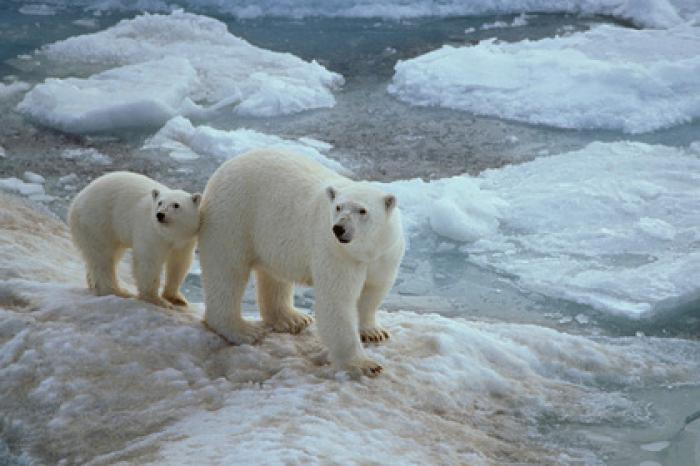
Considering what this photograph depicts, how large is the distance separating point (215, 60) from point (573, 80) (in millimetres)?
5145

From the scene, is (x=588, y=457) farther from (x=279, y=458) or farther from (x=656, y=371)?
(x=279, y=458)

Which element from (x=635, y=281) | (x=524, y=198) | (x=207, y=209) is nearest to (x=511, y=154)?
(x=524, y=198)

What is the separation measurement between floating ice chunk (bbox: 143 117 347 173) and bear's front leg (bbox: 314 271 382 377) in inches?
202

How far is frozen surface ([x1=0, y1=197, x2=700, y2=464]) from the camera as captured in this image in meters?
4.23

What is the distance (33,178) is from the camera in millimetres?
9125

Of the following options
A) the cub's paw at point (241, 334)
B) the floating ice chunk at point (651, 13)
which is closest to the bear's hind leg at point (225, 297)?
the cub's paw at point (241, 334)

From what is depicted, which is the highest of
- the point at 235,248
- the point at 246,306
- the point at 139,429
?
the point at 235,248

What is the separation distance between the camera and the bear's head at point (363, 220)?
418cm

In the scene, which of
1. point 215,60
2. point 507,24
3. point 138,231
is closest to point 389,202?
point 138,231

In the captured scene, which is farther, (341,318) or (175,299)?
(175,299)

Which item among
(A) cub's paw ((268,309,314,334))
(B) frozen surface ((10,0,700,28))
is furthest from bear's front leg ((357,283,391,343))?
(B) frozen surface ((10,0,700,28))

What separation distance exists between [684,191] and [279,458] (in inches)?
231

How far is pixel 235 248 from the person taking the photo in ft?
16.3

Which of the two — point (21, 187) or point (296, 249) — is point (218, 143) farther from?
point (296, 249)
